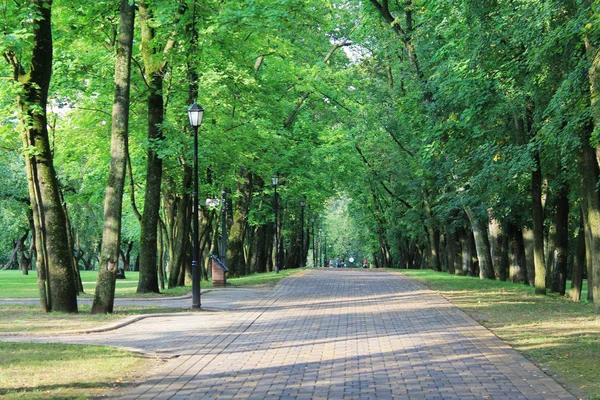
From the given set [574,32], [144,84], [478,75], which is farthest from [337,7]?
[574,32]

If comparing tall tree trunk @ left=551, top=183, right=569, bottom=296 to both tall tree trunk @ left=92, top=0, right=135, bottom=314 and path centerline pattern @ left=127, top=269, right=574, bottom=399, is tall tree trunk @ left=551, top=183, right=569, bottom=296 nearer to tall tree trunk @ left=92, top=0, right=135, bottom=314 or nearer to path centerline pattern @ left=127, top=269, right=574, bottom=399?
path centerline pattern @ left=127, top=269, right=574, bottom=399

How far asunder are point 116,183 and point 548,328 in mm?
9415

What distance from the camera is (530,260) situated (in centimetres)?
3120

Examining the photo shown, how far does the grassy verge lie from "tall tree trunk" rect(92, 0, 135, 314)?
7.75 meters

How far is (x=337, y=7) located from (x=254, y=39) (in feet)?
62.8

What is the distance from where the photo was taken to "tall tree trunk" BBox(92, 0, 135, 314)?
1755 cm

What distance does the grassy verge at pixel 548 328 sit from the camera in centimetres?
981

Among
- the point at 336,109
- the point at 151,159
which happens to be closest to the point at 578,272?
the point at 151,159

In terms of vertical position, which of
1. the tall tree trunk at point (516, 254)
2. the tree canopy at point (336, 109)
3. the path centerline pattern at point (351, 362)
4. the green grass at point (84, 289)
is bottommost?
the path centerline pattern at point (351, 362)

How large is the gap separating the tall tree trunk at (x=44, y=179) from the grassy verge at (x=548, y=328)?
28.7ft

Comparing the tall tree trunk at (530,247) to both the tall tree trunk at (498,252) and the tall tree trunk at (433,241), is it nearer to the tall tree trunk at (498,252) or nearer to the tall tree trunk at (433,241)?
the tall tree trunk at (498,252)

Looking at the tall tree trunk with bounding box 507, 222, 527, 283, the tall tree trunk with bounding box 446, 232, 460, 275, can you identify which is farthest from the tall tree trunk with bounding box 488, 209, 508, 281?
the tall tree trunk with bounding box 446, 232, 460, 275

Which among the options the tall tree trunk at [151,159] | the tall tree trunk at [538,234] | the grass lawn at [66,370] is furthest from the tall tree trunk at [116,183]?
the tall tree trunk at [538,234]

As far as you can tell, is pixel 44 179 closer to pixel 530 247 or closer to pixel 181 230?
pixel 181 230
